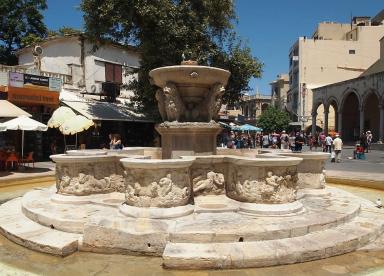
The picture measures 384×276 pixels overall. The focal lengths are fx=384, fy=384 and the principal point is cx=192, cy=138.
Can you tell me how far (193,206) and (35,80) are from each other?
→ 16183 millimetres

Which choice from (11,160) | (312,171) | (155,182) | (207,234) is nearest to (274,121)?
(11,160)

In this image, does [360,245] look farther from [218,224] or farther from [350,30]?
[350,30]

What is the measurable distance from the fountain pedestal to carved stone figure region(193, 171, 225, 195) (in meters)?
0.79

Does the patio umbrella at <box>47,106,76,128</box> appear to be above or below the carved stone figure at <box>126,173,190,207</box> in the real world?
above

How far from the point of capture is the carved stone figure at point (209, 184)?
693 centimetres

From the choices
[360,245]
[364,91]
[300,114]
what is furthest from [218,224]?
[300,114]

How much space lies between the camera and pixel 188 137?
301 inches

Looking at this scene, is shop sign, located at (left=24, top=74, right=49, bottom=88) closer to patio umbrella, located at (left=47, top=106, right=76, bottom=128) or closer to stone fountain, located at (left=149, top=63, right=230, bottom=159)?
patio umbrella, located at (left=47, top=106, right=76, bottom=128)

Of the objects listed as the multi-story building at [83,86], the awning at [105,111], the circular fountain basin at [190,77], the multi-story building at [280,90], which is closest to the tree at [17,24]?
the multi-story building at [83,86]

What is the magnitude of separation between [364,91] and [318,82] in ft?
59.9

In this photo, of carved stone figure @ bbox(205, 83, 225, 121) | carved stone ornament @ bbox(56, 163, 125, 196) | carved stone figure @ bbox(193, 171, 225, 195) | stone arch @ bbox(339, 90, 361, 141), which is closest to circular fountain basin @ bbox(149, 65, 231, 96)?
carved stone figure @ bbox(205, 83, 225, 121)

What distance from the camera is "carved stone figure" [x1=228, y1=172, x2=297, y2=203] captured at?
604 cm

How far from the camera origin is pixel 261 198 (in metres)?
6.06

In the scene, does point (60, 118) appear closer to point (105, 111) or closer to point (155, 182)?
point (105, 111)
